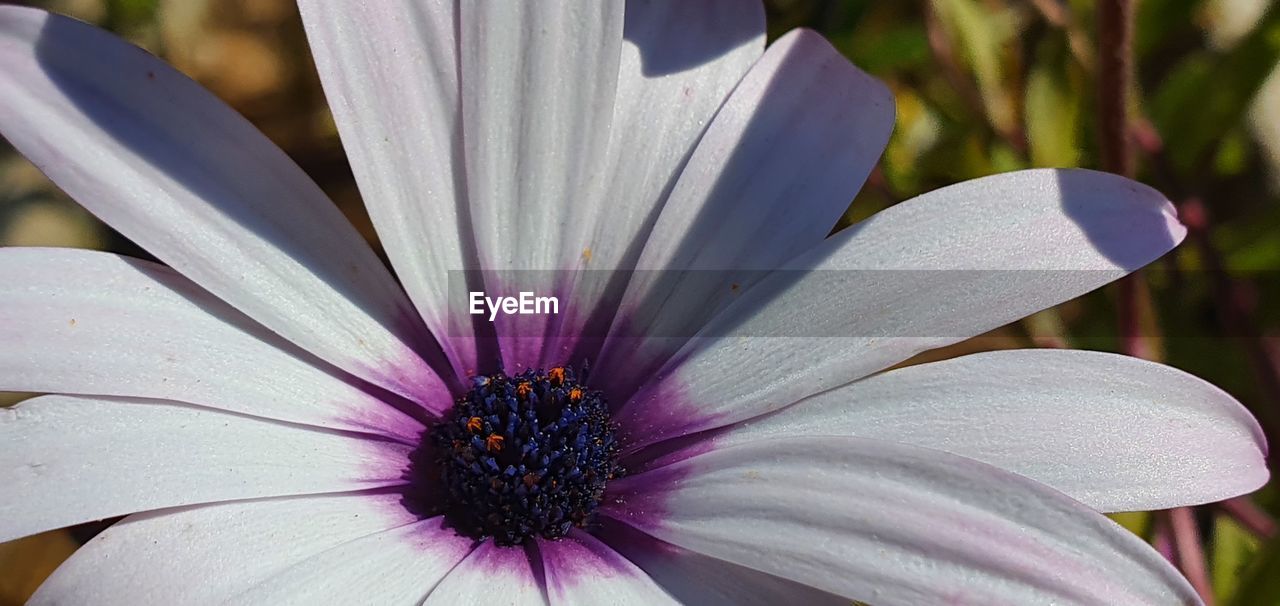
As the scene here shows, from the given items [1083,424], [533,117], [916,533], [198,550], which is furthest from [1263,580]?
[198,550]

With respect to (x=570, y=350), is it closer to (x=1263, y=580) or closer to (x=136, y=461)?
(x=136, y=461)

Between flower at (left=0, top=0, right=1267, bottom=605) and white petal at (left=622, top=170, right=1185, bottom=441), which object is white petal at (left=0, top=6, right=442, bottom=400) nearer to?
flower at (left=0, top=0, right=1267, bottom=605)

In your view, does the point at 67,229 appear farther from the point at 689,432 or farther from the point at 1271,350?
the point at 1271,350

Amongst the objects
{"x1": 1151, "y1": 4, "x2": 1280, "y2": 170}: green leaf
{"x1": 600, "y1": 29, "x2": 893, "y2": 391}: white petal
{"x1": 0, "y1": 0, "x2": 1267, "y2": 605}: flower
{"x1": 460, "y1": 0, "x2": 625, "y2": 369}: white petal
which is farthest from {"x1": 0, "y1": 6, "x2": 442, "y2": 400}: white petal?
{"x1": 1151, "y1": 4, "x2": 1280, "y2": 170}: green leaf

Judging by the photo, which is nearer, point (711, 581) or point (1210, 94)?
point (711, 581)

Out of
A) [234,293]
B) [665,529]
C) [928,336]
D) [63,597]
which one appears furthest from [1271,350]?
[63,597]
